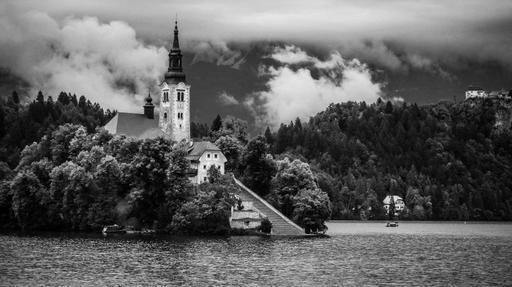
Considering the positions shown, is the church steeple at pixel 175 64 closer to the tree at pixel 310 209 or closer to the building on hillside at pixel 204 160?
the building on hillside at pixel 204 160

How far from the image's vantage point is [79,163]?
395 feet

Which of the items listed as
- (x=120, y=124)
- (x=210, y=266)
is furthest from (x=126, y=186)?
(x=210, y=266)

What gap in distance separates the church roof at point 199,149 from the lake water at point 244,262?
1968 centimetres

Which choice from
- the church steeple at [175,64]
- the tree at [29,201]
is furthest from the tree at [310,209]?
the tree at [29,201]

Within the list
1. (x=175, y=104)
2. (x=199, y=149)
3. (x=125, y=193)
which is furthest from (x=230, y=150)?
(x=125, y=193)

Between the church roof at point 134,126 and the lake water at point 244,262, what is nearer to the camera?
the lake water at point 244,262

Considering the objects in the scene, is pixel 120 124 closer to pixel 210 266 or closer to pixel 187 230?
pixel 187 230

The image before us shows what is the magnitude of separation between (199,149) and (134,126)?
52.3ft

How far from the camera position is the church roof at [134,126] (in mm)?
133625

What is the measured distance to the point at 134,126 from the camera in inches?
5325

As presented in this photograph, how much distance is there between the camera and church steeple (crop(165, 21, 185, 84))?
13300 cm

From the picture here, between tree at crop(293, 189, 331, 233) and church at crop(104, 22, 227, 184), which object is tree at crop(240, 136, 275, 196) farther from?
church at crop(104, 22, 227, 184)

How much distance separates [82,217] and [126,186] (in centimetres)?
749

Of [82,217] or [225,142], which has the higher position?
[225,142]
